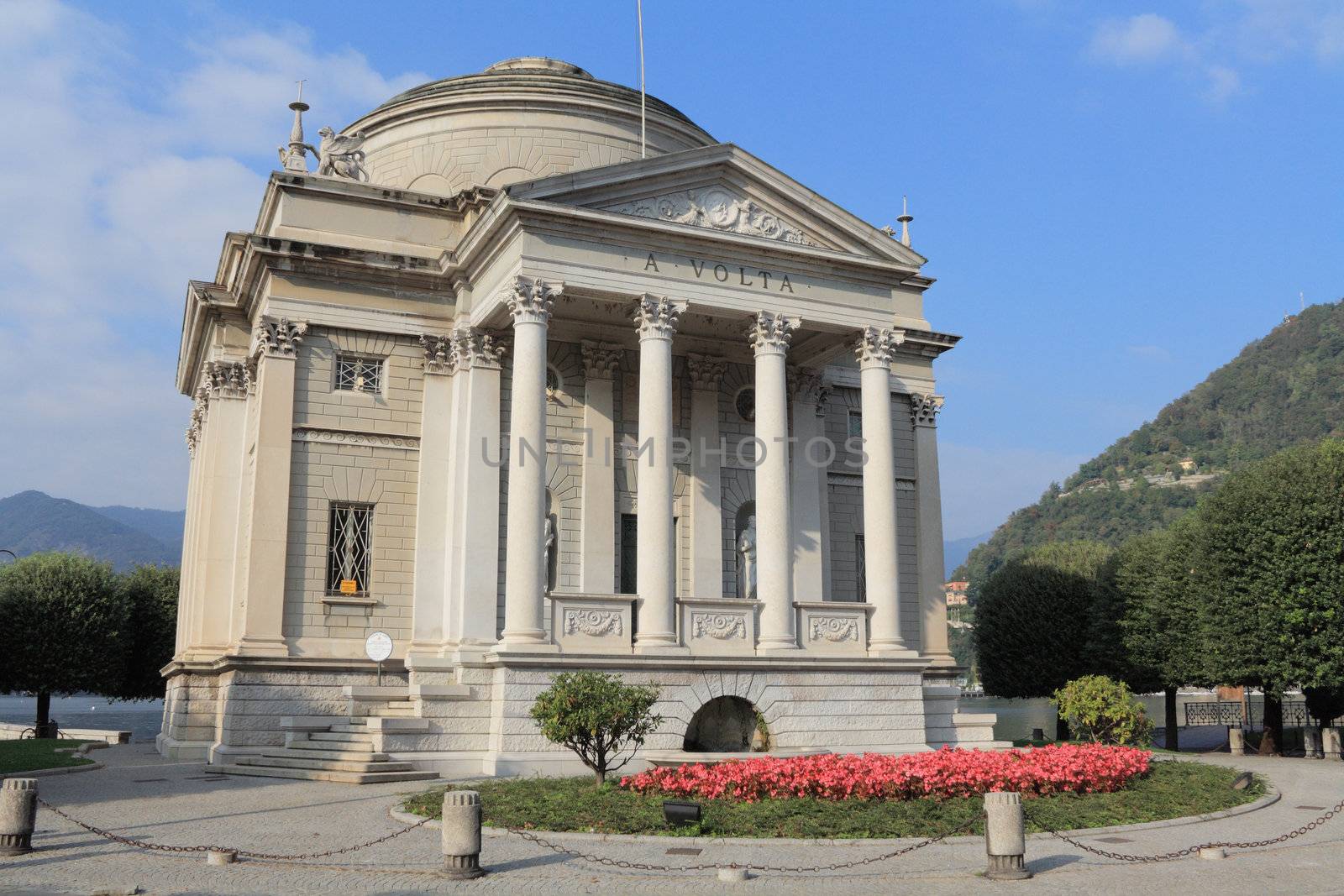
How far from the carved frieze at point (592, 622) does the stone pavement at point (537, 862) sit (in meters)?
6.43

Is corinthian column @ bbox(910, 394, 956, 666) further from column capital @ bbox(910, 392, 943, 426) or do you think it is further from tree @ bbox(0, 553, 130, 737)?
tree @ bbox(0, 553, 130, 737)

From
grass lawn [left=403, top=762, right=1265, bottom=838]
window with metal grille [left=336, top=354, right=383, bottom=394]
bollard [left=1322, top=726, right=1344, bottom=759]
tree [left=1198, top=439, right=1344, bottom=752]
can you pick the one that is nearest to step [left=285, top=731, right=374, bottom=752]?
grass lawn [left=403, top=762, right=1265, bottom=838]

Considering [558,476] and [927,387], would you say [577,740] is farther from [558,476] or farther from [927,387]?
[927,387]

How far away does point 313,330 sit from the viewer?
29.0 m

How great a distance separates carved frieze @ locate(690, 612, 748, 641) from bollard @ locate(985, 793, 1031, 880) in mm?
13075

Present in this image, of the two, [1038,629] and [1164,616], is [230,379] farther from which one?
[1038,629]

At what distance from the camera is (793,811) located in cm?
1681

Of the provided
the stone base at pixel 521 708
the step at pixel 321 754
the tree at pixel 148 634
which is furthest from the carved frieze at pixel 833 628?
the tree at pixel 148 634

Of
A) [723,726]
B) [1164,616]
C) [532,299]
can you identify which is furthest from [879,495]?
[1164,616]

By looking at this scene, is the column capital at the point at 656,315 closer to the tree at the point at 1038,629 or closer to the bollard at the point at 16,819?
the bollard at the point at 16,819

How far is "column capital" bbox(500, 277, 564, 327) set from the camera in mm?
25906

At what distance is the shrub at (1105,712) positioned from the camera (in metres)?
26.4

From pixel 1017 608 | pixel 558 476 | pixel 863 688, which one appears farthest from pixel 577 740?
pixel 1017 608

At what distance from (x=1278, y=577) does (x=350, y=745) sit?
25745mm
